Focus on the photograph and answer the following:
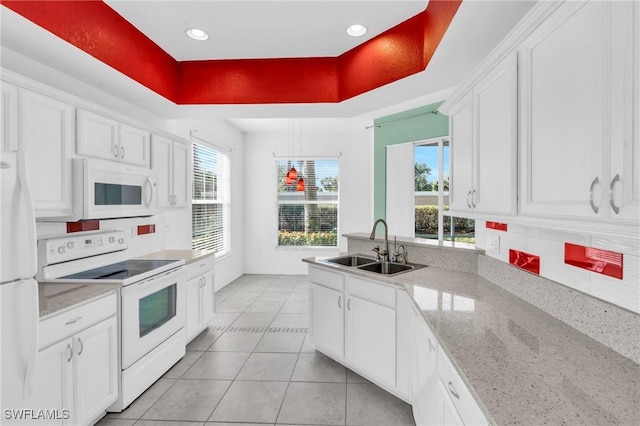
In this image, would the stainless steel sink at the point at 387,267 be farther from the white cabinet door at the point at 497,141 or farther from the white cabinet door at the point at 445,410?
the white cabinet door at the point at 445,410

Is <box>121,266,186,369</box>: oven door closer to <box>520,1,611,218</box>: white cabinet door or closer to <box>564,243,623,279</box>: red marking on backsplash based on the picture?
<box>520,1,611,218</box>: white cabinet door

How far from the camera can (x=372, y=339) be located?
2.33 m

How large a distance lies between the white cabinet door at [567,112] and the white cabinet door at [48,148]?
2.51 meters

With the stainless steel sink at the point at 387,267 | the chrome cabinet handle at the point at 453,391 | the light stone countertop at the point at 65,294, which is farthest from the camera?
the stainless steel sink at the point at 387,267

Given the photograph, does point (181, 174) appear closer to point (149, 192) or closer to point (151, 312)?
point (149, 192)

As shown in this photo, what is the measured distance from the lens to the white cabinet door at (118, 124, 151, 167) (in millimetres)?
2543

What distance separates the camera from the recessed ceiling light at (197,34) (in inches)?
96.7

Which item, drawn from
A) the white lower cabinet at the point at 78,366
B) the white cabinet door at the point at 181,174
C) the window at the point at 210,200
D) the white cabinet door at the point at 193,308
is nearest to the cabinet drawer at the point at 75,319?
the white lower cabinet at the point at 78,366

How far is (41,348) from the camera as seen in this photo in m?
1.59

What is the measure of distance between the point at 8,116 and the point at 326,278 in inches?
91.9

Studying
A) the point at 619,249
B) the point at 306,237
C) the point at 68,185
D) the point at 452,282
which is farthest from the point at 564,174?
the point at 306,237

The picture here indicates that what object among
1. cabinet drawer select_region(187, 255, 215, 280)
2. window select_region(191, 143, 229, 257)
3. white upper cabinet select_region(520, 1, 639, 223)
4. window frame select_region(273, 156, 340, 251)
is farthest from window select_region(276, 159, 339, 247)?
white upper cabinet select_region(520, 1, 639, 223)

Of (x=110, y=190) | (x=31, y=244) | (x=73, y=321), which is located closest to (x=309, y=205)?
(x=110, y=190)

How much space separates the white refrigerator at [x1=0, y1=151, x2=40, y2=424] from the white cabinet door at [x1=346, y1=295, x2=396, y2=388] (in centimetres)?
193
